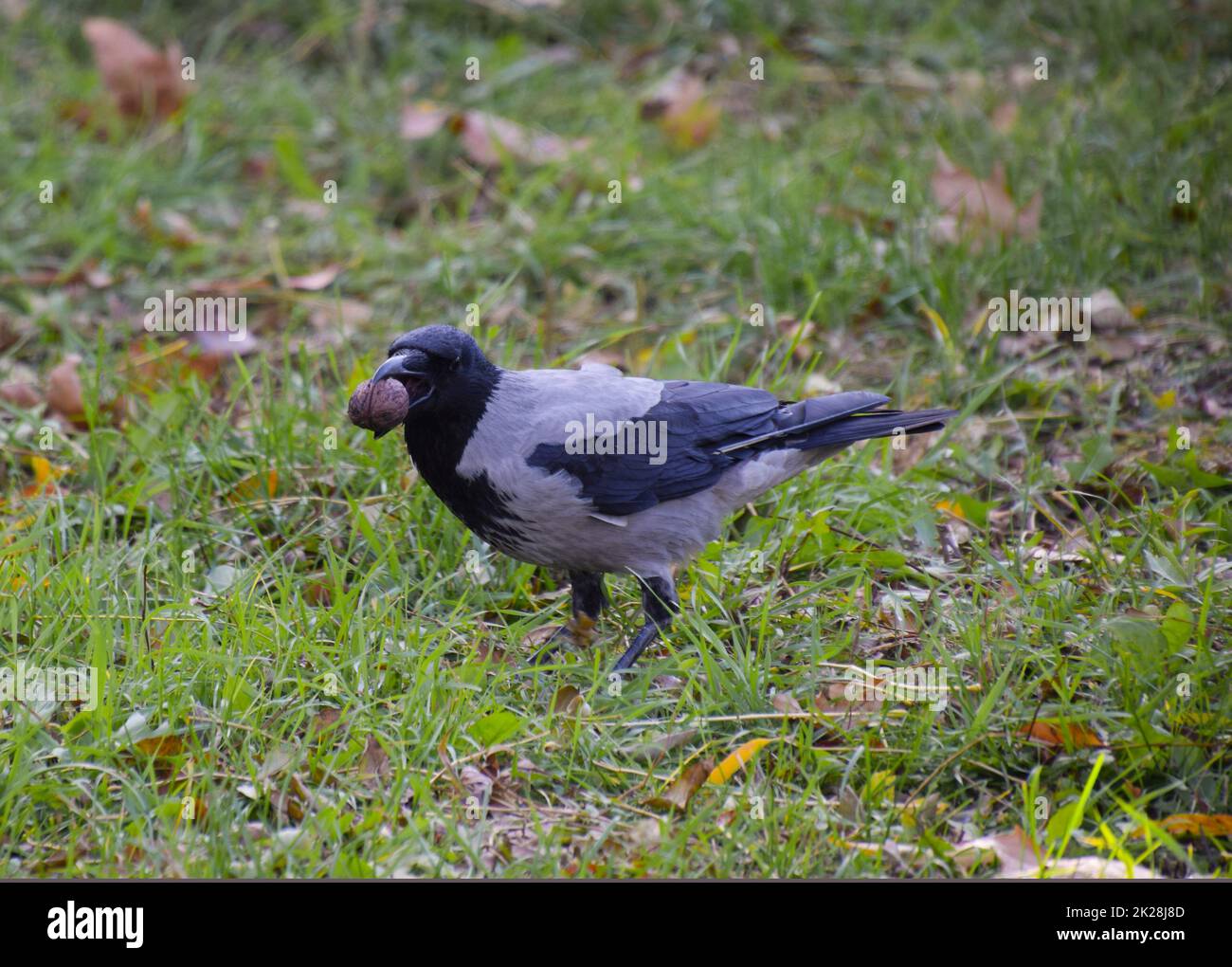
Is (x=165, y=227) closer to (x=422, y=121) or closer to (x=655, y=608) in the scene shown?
(x=422, y=121)

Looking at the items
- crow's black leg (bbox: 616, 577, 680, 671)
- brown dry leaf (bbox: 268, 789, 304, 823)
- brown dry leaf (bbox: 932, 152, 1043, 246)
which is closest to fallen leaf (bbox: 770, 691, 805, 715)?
crow's black leg (bbox: 616, 577, 680, 671)

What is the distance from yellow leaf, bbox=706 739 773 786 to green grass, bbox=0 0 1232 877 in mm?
33

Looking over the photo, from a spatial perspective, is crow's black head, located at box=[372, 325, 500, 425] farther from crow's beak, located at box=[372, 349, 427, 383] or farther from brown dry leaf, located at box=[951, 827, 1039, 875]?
brown dry leaf, located at box=[951, 827, 1039, 875]

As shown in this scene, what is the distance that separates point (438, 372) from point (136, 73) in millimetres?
4048

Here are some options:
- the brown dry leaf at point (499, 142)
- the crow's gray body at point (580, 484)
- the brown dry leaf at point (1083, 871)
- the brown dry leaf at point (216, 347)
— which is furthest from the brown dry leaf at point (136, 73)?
the brown dry leaf at point (1083, 871)

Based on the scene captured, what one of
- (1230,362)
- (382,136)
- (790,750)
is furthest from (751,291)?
(790,750)

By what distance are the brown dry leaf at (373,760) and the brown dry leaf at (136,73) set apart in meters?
4.59

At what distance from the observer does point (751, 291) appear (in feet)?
18.2

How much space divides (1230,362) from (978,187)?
4.09ft

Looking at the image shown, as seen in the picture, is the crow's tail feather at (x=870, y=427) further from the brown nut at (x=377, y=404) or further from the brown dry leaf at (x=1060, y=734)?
the brown nut at (x=377, y=404)

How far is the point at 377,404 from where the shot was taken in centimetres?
346

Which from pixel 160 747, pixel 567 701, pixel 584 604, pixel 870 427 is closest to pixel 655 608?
pixel 584 604
